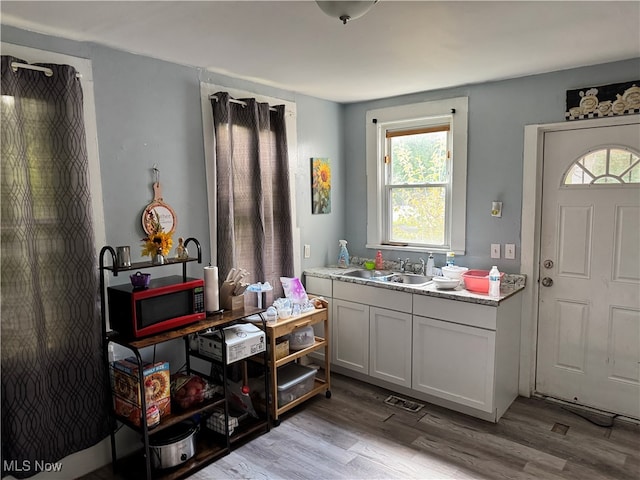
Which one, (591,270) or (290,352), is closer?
(591,270)

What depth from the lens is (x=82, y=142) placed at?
7.32ft

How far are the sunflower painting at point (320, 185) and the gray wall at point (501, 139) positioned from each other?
928 millimetres

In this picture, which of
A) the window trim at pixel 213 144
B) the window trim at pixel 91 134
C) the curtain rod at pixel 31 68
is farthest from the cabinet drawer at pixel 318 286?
the curtain rod at pixel 31 68

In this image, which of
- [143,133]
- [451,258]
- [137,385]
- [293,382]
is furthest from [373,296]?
[143,133]

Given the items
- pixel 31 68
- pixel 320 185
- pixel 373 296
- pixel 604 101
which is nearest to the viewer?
pixel 31 68

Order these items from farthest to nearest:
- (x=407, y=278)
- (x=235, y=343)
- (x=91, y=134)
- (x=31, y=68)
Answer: (x=407, y=278), (x=235, y=343), (x=91, y=134), (x=31, y=68)

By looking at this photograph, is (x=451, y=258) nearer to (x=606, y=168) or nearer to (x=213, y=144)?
(x=606, y=168)

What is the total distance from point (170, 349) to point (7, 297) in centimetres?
99

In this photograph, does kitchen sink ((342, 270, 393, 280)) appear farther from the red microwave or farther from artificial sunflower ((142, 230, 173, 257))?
artificial sunflower ((142, 230, 173, 257))

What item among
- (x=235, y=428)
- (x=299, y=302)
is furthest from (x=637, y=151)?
(x=235, y=428)

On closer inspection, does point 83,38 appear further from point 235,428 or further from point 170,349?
point 235,428

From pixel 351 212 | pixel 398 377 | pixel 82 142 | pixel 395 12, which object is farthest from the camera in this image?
pixel 351 212

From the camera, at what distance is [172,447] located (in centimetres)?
238

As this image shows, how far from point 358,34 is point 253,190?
1.33 meters
